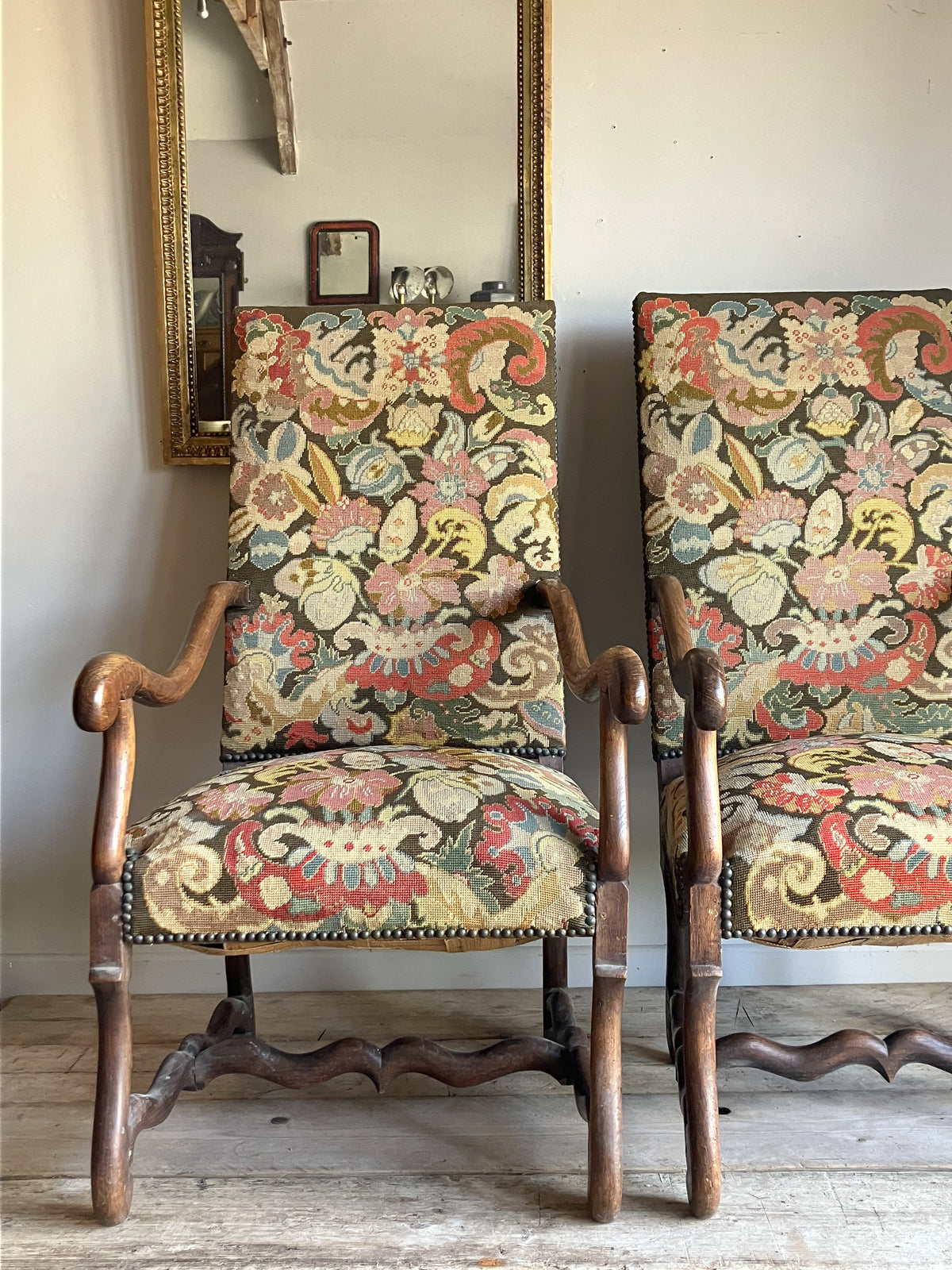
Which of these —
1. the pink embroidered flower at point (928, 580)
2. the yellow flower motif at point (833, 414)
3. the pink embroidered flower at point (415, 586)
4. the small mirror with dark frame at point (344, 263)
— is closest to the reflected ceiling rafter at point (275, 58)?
the small mirror with dark frame at point (344, 263)

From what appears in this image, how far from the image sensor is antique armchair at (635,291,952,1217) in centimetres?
140

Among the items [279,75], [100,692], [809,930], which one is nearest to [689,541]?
[809,930]

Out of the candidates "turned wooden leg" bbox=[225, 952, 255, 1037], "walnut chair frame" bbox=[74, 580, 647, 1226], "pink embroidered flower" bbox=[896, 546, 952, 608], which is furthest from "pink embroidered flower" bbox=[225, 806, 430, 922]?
"pink embroidered flower" bbox=[896, 546, 952, 608]

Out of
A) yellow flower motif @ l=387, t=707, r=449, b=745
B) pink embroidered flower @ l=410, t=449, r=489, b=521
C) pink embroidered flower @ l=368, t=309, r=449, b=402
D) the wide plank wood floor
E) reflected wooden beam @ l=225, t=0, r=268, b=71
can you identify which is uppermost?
reflected wooden beam @ l=225, t=0, r=268, b=71

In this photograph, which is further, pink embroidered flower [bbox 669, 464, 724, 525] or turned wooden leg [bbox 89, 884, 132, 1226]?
pink embroidered flower [bbox 669, 464, 724, 525]

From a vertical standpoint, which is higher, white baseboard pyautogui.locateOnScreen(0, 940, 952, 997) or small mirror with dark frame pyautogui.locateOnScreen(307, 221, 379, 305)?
small mirror with dark frame pyautogui.locateOnScreen(307, 221, 379, 305)

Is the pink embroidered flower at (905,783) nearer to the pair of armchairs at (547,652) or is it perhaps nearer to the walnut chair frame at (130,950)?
the pair of armchairs at (547,652)

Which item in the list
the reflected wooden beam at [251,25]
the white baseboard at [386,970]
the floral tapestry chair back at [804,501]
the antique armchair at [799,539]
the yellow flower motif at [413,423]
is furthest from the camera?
the white baseboard at [386,970]

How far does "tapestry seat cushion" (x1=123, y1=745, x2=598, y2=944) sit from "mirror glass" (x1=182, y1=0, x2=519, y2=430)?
1065mm

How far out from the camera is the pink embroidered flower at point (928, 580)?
1.54 m

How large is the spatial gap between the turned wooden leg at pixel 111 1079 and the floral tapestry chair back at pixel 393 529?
1.36ft

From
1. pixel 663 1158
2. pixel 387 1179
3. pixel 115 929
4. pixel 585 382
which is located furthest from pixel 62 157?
pixel 663 1158

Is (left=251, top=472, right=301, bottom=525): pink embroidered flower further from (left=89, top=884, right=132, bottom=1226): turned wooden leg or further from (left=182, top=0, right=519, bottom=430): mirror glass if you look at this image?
(left=89, top=884, right=132, bottom=1226): turned wooden leg

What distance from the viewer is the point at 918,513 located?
1.56 m
